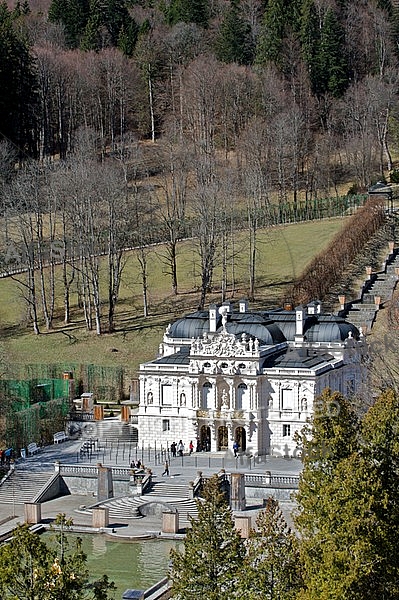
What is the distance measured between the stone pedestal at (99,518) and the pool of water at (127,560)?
707 millimetres

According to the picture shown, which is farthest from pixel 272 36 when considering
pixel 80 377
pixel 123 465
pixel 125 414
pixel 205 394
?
pixel 123 465

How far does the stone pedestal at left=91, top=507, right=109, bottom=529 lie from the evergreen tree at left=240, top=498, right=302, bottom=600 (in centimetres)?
1762

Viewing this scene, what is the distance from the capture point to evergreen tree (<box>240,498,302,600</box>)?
30.3m

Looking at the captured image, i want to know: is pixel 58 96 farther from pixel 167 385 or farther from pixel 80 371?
pixel 167 385

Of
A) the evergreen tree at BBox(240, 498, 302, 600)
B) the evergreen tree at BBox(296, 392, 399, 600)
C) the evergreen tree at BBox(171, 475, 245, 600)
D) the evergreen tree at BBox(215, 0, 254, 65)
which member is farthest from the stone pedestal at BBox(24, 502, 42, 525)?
the evergreen tree at BBox(215, 0, 254, 65)

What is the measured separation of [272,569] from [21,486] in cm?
2318

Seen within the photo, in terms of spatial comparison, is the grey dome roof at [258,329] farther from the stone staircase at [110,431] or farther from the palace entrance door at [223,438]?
the stone staircase at [110,431]

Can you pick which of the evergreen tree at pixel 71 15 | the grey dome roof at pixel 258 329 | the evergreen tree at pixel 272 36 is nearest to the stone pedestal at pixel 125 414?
the grey dome roof at pixel 258 329

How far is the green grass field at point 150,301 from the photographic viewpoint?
67000mm

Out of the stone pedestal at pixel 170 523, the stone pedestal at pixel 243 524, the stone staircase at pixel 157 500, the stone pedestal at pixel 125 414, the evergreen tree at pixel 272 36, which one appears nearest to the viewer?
the stone pedestal at pixel 243 524

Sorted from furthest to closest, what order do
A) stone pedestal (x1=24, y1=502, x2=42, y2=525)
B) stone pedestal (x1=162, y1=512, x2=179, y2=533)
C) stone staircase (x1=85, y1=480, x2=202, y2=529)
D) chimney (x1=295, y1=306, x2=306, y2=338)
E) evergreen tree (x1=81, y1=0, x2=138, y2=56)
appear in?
evergreen tree (x1=81, y1=0, x2=138, y2=56), chimney (x1=295, y1=306, x2=306, y2=338), stone staircase (x1=85, y1=480, x2=202, y2=529), stone pedestal (x1=24, y1=502, x2=42, y2=525), stone pedestal (x1=162, y1=512, x2=179, y2=533)

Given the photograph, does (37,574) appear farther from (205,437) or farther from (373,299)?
(373,299)

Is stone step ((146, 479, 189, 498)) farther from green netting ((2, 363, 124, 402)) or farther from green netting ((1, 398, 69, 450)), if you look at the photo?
green netting ((2, 363, 124, 402))

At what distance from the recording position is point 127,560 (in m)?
44.2
